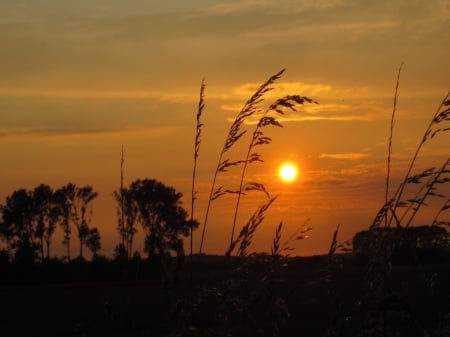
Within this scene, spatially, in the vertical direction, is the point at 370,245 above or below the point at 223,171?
below

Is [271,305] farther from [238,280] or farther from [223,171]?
[223,171]

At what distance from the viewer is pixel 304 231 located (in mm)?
3303

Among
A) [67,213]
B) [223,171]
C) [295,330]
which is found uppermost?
[67,213]

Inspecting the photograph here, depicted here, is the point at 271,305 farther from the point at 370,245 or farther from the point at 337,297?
the point at 370,245

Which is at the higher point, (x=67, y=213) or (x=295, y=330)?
(x=67, y=213)

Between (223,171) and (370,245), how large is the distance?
0.81 meters

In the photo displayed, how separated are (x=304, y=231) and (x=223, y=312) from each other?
1.68ft

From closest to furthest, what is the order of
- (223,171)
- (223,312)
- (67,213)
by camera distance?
1. (223,312)
2. (223,171)
3. (67,213)

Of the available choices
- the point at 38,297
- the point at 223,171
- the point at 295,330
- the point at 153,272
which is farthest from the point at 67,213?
the point at 223,171

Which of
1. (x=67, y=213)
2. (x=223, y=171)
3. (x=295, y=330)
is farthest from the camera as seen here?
(x=67, y=213)

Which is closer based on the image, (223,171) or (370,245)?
(370,245)

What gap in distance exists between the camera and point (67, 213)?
77.0m

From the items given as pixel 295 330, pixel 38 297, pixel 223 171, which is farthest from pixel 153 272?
pixel 223 171

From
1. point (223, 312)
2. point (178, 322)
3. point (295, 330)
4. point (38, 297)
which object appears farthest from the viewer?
point (38, 297)
